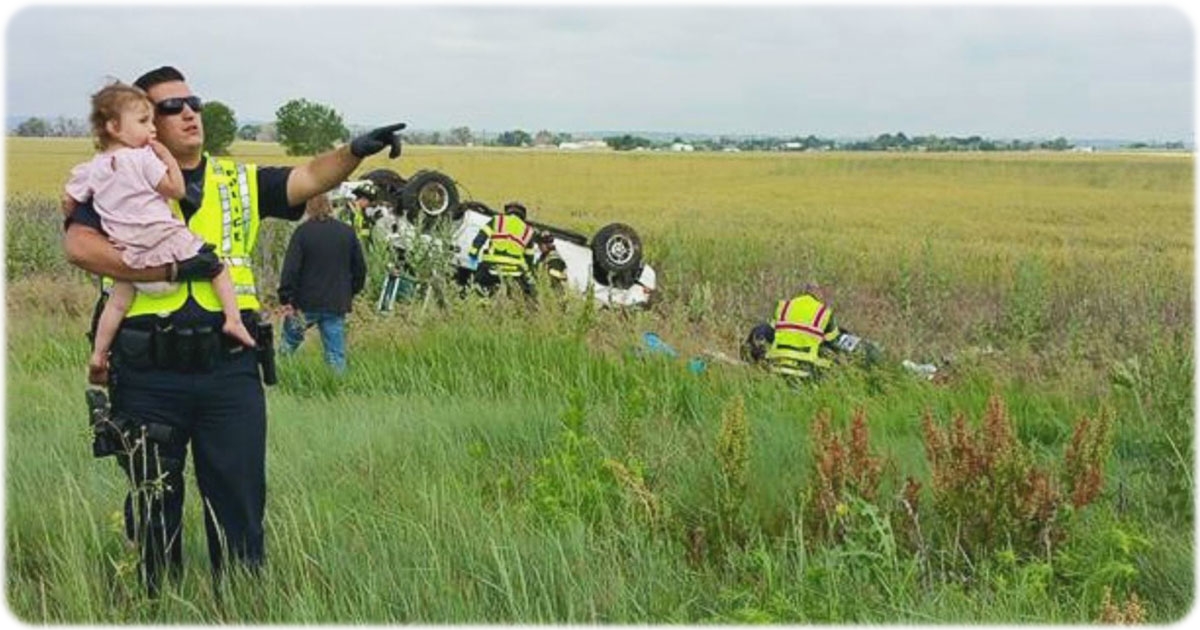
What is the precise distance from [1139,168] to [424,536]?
55.5 metres

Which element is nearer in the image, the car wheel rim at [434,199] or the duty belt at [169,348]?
the duty belt at [169,348]

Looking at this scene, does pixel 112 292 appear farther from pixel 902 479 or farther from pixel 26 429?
pixel 902 479

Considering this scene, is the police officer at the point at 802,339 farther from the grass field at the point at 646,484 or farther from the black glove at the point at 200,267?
the black glove at the point at 200,267

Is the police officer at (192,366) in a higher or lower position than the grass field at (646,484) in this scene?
higher

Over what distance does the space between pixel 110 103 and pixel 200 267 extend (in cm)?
55

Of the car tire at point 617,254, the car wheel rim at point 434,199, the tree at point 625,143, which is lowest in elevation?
the car tire at point 617,254

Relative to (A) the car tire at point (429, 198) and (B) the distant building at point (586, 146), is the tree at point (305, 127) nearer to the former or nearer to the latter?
(A) the car tire at point (429, 198)

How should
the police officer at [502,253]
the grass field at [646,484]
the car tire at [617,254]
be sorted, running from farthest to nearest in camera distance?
the car tire at [617,254]
the police officer at [502,253]
the grass field at [646,484]

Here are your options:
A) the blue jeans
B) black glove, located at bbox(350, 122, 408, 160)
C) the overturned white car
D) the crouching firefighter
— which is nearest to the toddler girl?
black glove, located at bbox(350, 122, 408, 160)

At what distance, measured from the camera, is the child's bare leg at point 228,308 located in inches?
144

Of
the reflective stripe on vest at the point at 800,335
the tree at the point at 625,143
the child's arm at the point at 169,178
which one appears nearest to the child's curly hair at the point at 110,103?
the child's arm at the point at 169,178

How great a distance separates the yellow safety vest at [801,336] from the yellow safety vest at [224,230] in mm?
3693

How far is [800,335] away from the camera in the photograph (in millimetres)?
7059

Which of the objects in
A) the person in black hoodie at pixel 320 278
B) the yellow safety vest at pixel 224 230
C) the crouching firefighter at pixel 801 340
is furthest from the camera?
the person in black hoodie at pixel 320 278
